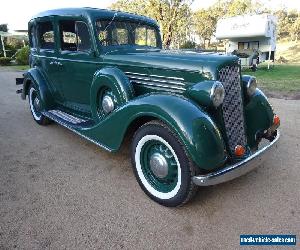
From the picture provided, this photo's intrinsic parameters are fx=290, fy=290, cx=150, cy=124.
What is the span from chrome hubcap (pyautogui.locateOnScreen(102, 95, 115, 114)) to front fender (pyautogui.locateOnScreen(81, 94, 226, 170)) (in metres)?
0.64

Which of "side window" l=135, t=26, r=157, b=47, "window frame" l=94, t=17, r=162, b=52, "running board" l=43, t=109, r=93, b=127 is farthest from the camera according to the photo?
"side window" l=135, t=26, r=157, b=47

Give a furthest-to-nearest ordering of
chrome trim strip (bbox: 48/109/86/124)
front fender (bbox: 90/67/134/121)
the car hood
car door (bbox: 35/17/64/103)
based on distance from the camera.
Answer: car door (bbox: 35/17/64/103) < chrome trim strip (bbox: 48/109/86/124) < front fender (bbox: 90/67/134/121) < the car hood

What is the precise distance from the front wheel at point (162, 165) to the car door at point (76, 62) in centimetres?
150

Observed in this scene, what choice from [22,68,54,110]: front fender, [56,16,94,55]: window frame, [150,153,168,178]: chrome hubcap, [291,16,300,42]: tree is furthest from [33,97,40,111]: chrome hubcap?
[291,16,300,42]: tree

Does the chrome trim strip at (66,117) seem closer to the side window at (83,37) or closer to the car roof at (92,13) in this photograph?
the side window at (83,37)

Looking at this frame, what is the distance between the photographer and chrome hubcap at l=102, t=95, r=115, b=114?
11.8ft

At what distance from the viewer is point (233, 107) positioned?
3.11 m

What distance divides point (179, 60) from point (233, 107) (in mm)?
778

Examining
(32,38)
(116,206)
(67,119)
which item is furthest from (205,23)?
(116,206)

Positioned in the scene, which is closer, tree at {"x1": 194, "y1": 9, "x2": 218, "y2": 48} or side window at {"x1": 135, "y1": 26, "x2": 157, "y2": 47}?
side window at {"x1": 135, "y1": 26, "x2": 157, "y2": 47}

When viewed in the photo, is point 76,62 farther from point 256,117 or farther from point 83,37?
point 256,117

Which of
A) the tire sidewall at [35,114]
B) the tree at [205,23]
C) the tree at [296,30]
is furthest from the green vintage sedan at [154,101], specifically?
the tree at [296,30]

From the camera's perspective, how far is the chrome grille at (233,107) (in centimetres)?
301

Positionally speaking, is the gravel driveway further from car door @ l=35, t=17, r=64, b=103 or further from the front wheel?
car door @ l=35, t=17, r=64, b=103
